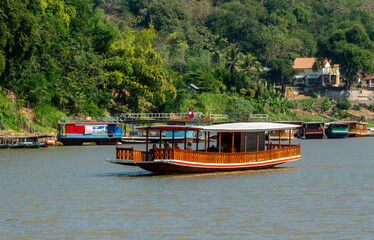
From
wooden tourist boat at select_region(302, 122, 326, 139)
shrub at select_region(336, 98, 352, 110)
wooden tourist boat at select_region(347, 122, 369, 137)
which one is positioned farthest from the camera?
shrub at select_region(336, 98, 352, 110)

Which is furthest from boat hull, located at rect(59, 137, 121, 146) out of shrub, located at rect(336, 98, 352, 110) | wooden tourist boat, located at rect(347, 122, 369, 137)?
shrub, located at rect(336, 98, 352, 110)

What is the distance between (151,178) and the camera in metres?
38.0

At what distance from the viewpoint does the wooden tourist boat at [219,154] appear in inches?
1454

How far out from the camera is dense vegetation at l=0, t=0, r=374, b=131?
78250mm

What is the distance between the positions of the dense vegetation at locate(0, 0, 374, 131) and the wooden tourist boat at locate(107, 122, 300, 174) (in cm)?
3487

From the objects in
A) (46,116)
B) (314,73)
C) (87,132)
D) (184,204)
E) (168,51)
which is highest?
(168,51)

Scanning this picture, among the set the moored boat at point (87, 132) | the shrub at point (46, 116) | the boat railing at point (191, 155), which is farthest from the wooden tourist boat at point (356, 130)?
the boat railing at point (191, 155)

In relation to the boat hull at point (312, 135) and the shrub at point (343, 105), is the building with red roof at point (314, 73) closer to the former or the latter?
the shrub at point (343, 105)

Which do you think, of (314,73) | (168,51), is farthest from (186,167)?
(314,73)

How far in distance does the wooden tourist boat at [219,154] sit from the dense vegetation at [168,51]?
34.9 metres

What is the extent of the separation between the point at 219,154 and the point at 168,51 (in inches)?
3287

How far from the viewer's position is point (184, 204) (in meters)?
29.9

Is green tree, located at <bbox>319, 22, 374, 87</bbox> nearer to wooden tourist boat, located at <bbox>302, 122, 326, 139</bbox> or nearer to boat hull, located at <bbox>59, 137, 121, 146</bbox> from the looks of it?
wooden tourist boat, located at <bbox>302, 122, 326, 139</bbox>

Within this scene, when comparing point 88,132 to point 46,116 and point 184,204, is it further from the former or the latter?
point 184,204
